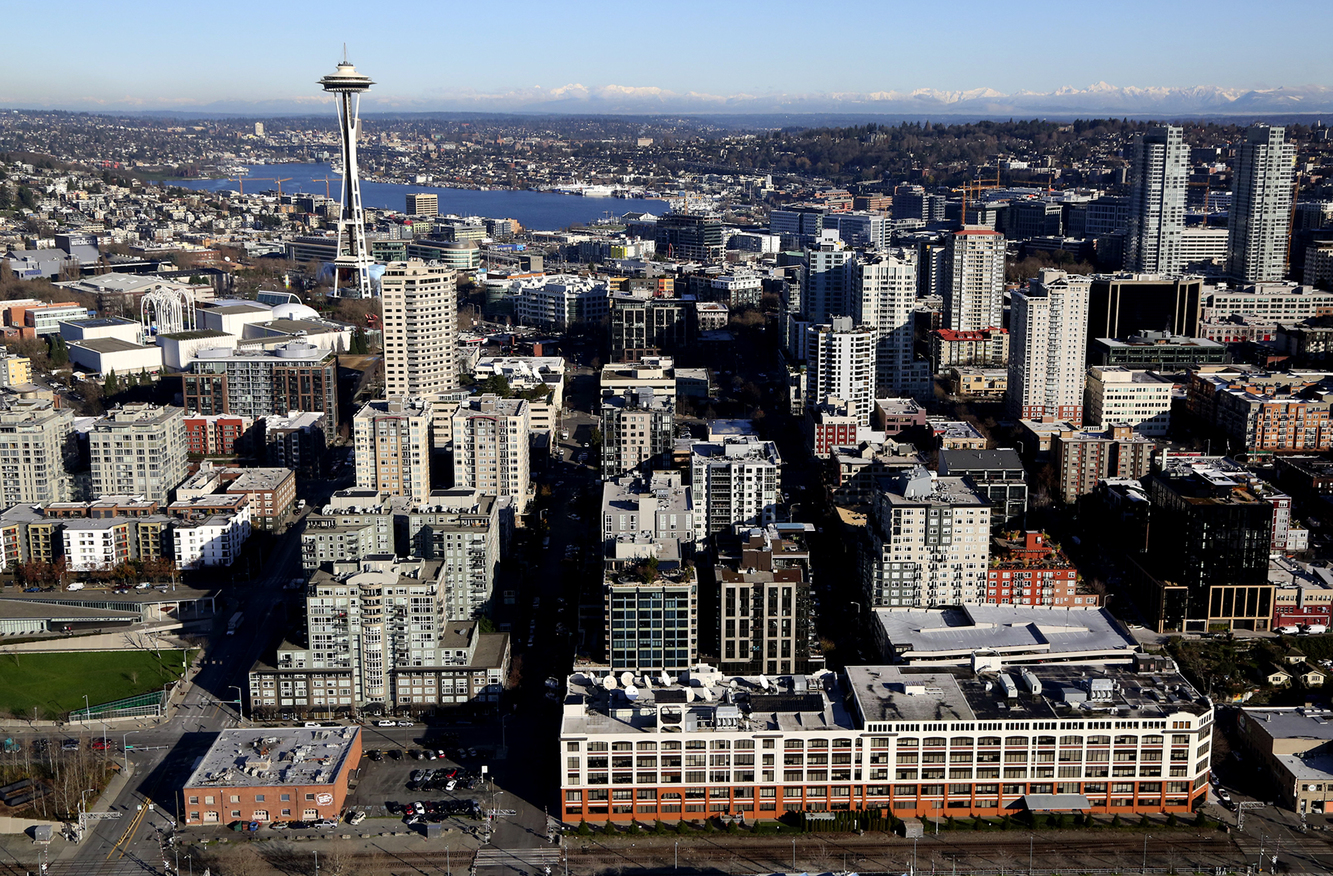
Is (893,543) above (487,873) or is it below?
above

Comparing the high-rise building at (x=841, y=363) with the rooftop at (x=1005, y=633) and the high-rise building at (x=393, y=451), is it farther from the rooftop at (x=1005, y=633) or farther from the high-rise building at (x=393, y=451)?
the rooftop at (x=1005, y=633)

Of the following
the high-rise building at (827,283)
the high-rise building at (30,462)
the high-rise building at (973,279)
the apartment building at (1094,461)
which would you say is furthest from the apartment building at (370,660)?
the high-rise building at (973,279)

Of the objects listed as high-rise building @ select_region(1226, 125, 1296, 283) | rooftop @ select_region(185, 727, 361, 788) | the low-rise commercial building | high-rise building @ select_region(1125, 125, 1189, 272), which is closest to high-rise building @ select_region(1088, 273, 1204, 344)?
high-rise building @ select_region(1226, 125, 1296, 283)

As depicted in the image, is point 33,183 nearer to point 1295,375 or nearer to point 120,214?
point 120,214

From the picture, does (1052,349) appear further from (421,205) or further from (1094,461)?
(421,205)

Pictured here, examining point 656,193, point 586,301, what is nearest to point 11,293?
point 586,301

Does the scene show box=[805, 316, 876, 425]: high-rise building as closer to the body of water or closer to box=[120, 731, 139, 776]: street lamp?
box=[120, 731, 139, 776]: street lamp
